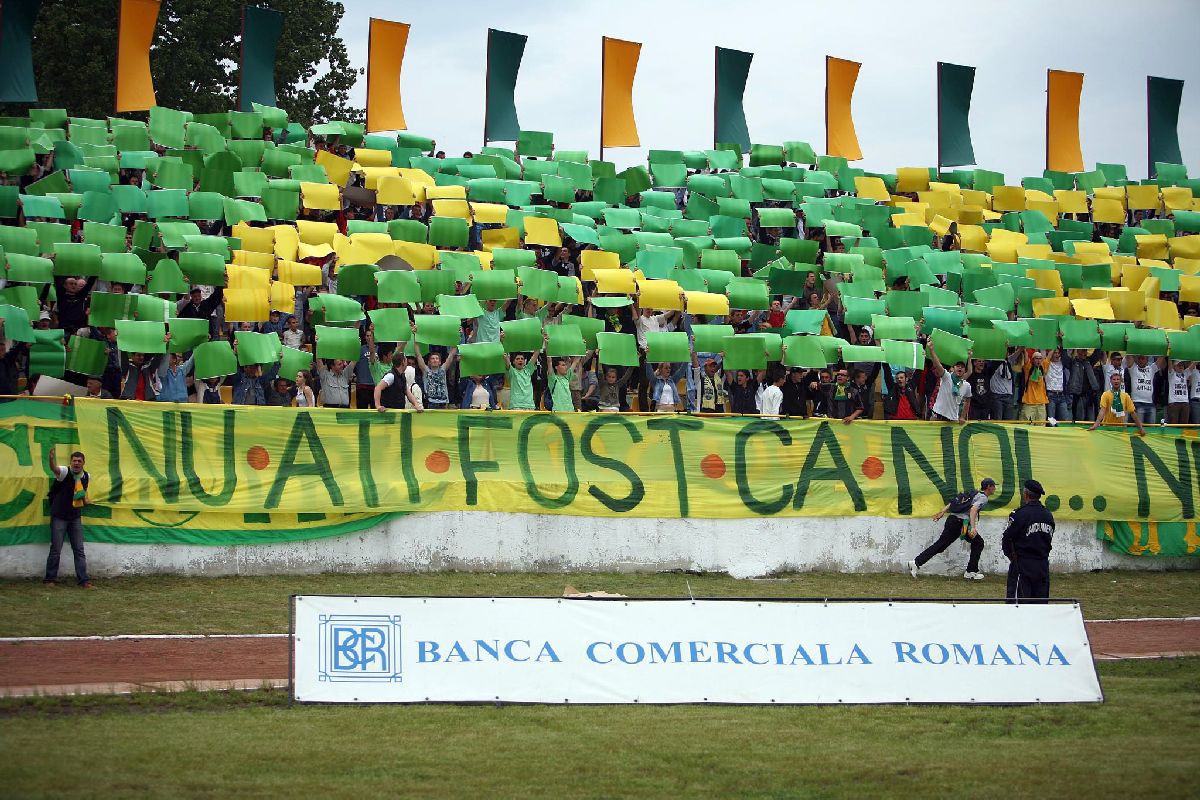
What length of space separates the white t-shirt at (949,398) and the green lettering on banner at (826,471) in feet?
6.68

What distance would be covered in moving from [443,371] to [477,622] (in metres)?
8.34

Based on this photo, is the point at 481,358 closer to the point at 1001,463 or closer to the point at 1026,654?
the point at 1001,463

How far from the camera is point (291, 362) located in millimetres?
20188

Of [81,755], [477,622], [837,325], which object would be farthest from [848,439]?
[81,755]

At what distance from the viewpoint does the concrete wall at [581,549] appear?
A: 18781 mm

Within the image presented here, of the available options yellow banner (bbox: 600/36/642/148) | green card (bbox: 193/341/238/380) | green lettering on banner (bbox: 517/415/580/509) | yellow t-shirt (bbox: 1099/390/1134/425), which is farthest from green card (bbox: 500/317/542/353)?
yellow banner (bbox: 600/36/642/148)

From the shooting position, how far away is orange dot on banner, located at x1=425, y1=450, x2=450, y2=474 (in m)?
19.8

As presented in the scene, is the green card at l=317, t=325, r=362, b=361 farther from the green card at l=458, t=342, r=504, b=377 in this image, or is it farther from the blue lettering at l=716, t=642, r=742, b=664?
the blue lettering at l=716, t=642, r=742, b=664

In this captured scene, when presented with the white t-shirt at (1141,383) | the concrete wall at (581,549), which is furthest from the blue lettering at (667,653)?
the white t-shirt at (1141,383)

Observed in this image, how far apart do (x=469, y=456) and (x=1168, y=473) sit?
11.4 m

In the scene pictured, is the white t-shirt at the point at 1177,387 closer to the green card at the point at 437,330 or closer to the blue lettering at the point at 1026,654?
the blue lettering at the point at 1026,654

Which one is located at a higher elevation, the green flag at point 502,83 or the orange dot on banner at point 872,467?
the green flag at point 502,83

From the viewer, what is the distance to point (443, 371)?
20656mm

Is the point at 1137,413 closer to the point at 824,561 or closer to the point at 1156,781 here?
the point at 824,561
